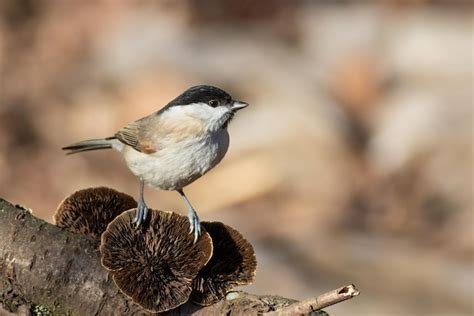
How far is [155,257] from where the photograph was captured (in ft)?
8.80

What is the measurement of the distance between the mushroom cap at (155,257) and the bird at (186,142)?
68 cm

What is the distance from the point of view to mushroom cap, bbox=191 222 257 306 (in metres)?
2.79

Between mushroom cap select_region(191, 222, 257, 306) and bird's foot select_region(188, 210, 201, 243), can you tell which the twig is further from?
bird's foot select_region(188, 210, 201, 243)

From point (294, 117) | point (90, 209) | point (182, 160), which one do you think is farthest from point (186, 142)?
point (294, 117)

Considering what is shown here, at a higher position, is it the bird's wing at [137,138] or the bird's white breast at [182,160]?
the bird's wing at [137,138]

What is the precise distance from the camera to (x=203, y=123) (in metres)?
3.60

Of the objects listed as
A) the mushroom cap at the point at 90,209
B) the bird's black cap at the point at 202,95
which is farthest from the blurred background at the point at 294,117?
the mushroom cap at the point at 90,209

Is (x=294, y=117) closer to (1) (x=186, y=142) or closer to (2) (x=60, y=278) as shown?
(1) (x=186, y=142)

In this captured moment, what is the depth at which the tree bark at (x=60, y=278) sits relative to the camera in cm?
280

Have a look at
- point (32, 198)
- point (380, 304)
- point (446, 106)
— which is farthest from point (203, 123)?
point (446, 106)

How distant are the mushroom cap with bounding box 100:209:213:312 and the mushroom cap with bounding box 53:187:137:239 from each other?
0.26 meters

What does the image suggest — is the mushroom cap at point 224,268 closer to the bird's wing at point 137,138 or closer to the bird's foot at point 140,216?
the bird's foot at point 140,216

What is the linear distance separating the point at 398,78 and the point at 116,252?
10343 millimetres

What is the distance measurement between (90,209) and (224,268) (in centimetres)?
51
